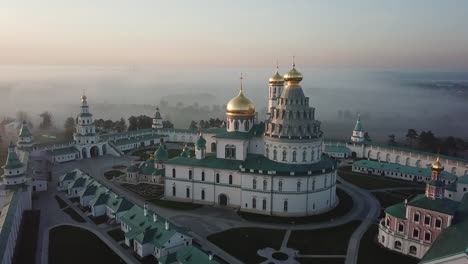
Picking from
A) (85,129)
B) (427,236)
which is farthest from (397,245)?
(85,129)

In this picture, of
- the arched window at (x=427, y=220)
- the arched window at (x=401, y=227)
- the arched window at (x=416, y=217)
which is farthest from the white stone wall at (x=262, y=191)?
the arched window at (x=427, y=220)

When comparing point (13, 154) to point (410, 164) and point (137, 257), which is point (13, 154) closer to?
point (137, 257)

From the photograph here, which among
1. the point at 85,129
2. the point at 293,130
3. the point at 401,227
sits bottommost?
the point at 401,227

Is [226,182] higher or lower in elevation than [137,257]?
higher

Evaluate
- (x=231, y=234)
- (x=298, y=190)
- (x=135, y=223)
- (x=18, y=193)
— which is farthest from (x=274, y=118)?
(x=18, y=193)

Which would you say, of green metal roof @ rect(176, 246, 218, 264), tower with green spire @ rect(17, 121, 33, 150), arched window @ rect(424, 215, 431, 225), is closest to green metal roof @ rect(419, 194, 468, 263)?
arched window @ rect(424, 215, 431, 225)

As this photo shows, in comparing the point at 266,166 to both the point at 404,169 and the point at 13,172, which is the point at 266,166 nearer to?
the point at 404,169

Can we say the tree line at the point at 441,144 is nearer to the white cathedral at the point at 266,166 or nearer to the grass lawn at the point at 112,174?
the white cathedral at the point at 266,166
